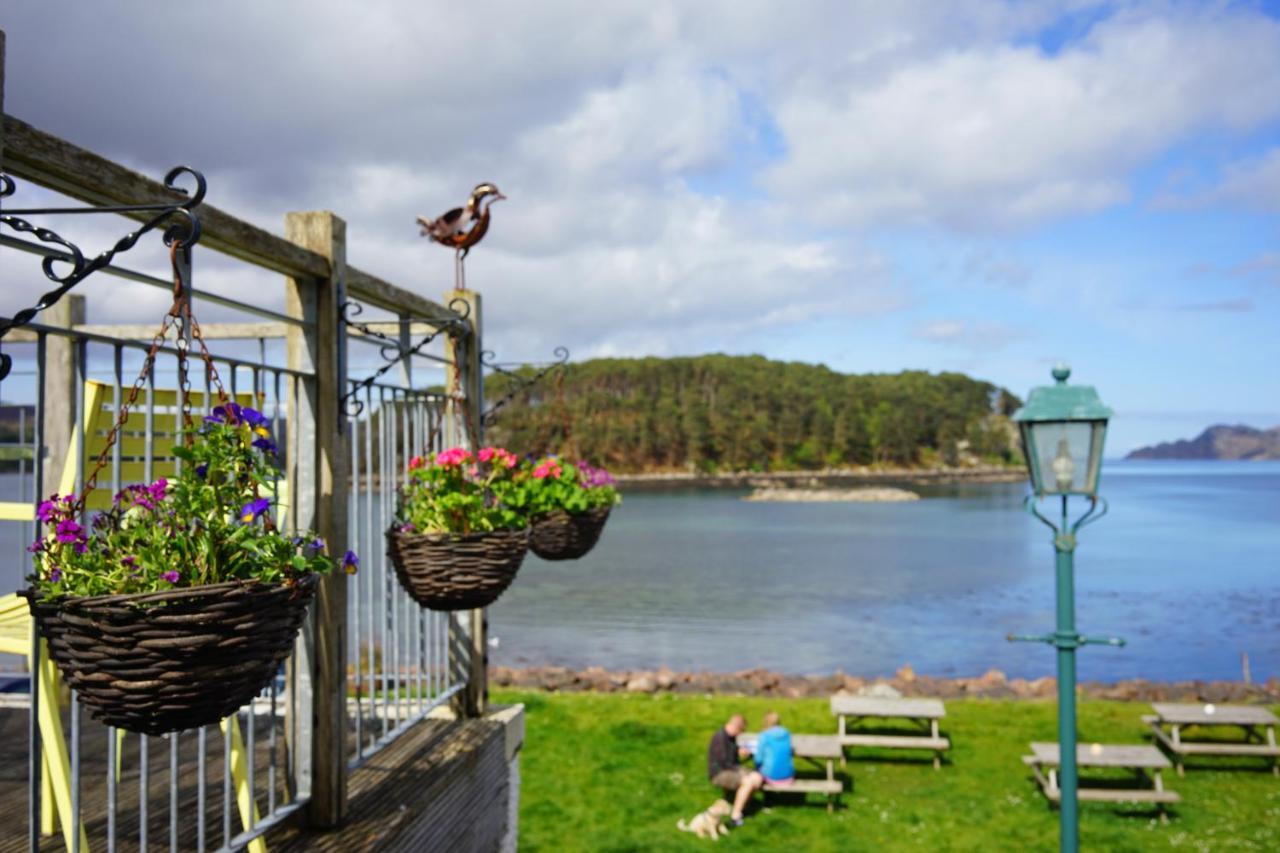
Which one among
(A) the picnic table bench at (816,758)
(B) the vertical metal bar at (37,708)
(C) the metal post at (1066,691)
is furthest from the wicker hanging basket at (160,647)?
(A) the picnic table bench at (816,758)

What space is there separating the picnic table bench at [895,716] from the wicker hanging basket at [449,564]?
6204 millimetres

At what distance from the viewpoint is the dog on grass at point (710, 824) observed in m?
7.44

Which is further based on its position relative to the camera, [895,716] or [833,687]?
[833,687]

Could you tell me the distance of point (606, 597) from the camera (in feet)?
83.9

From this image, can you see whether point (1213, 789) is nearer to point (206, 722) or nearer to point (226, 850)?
point (226, 850)

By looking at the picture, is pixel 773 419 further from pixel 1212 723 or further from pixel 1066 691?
pixel 1066 691

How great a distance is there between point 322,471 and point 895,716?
7292 mm

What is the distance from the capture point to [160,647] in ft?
5.59

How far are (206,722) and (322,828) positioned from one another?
1.61m

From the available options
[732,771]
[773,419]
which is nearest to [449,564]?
[732,771]

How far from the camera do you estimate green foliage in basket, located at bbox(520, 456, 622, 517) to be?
14.5 feet

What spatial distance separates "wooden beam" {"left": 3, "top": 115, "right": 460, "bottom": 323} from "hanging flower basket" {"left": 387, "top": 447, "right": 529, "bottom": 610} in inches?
30.1

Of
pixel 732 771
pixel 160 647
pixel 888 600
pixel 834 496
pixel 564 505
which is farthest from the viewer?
pixel 834 496

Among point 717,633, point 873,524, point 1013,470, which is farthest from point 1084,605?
point 1013,470
